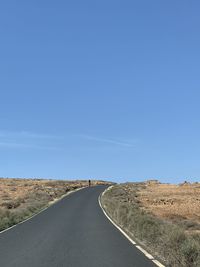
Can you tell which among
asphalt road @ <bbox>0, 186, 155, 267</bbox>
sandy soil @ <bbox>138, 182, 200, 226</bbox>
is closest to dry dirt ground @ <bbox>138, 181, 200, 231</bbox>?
sandy soil @ <bbox>138, 182, 200, 226</bbox>

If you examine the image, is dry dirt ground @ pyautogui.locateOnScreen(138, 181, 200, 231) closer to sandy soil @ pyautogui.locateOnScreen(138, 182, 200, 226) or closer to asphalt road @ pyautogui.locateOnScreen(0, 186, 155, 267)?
sandy soil @ pyautogui.locateOnScreen(138, 182, 200, 226)

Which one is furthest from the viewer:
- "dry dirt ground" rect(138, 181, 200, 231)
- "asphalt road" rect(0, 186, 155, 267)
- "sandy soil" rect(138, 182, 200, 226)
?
"sandy soil" rect(138, 182, 200, 226)

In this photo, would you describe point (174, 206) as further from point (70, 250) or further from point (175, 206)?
point (70, 250)

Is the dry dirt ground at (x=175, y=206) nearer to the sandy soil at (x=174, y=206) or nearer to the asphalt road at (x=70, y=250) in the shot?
Result: the sandy soil at (x=174, y=206)

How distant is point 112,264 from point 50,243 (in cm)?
585

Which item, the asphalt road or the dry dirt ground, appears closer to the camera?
the asphalt road

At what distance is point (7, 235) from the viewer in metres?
21.8

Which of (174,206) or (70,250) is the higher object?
(174,206)

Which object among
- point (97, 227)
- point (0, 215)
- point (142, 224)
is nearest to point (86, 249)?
point (142, 224)

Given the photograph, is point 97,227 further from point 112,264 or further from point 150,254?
point 112,264

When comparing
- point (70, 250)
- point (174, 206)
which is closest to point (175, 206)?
point (174, 206)

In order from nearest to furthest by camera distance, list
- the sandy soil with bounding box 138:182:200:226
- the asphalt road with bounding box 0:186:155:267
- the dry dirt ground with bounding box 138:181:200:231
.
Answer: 1. the asphalt road with bounding box 0:186:155:267
2. the dry dirt ground with bounding box 138:181:200:231
3. the sandy soil with bounding box 138:182:200:226

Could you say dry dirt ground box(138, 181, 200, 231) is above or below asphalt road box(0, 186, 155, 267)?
above

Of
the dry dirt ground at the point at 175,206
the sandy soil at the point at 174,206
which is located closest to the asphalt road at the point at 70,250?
the dry dirt ground at the point at 175,206
